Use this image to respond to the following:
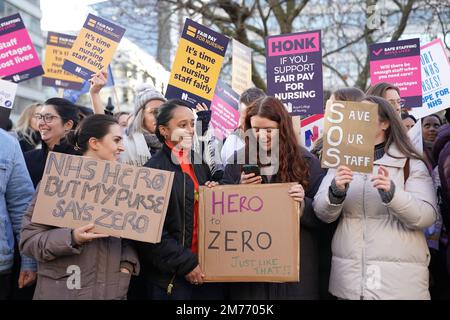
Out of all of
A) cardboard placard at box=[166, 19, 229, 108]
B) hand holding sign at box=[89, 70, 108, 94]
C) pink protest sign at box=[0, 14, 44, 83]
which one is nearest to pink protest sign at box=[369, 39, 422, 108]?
cardboard placard at box=[166, 19, 229, 108]

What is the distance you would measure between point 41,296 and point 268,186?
4.72ft

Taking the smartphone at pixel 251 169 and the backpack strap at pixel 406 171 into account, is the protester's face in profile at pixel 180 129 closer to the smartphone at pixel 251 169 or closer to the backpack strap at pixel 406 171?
the smartphone at pixel 251 169

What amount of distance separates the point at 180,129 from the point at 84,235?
3.18ft

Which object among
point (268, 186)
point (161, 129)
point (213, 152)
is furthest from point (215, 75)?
point (268, 186)

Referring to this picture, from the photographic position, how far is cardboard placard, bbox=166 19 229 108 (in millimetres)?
6031

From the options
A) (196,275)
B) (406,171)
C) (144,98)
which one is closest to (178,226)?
(196,275)

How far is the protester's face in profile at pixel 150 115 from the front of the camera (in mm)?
5094

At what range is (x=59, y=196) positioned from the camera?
3.57 metres

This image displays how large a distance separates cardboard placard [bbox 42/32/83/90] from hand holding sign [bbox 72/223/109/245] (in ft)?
16.2

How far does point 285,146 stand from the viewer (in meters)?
3.90

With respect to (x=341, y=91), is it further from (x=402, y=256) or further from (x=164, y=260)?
(x=164, y=260)

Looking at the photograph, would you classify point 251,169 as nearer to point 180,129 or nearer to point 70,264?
point 180,129

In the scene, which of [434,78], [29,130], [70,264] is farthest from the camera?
[29,130]

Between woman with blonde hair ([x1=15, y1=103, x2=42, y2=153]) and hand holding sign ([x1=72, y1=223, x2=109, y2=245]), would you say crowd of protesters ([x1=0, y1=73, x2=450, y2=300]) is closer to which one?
hand holding sign ([x1=72, y1=223, x2=109, y2=245])
